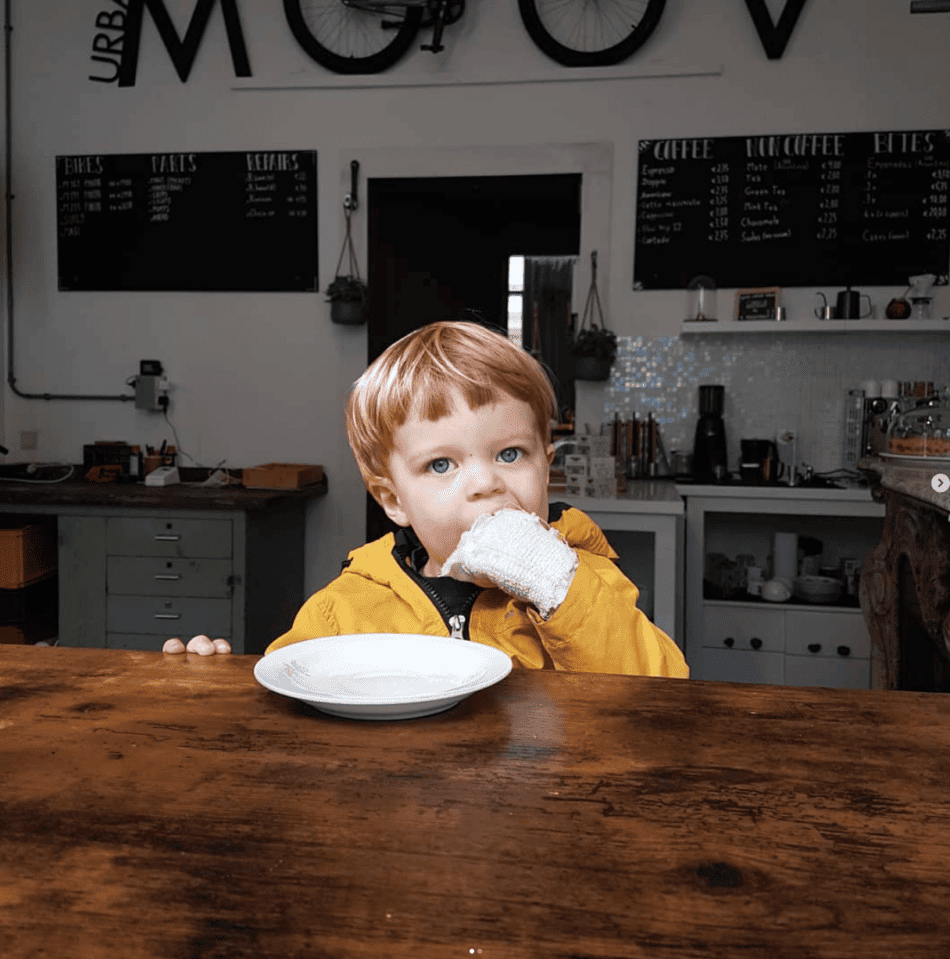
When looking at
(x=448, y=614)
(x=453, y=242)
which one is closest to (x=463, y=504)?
(x=448, y=614)

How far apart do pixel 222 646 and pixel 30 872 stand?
55 cm

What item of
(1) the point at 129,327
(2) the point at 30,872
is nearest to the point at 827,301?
(1) the point at 129,327

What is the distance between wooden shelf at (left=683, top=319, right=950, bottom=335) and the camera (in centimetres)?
352

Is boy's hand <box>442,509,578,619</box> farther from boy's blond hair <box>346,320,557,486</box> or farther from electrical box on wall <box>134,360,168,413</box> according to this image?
electrical box on wall <box>134,360,168,413</box>

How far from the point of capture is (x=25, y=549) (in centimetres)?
359

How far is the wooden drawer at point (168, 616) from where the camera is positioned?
3.44m

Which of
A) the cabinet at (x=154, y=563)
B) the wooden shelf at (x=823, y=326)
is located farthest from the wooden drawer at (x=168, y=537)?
the wooden shelf at (x=823, y=326)

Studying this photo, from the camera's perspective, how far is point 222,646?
1.03m

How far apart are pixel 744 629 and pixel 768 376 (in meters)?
1.15

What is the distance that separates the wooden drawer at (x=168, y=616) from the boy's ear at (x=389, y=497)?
91.9 inches

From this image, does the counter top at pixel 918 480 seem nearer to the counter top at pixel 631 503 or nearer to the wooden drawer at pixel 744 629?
the counter top at pixel 631 503

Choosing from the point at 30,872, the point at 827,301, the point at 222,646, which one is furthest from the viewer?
the point at 827,301

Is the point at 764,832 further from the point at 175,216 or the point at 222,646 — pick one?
the point at 175,216

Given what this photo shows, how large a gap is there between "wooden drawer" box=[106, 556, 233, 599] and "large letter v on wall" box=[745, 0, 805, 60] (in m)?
3.06
